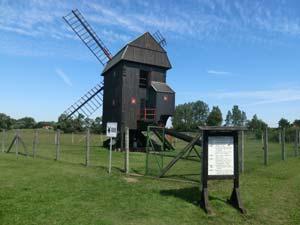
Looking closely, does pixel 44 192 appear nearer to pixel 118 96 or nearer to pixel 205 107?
pixel 118 96

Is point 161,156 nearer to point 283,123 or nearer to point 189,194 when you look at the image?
point 189,194

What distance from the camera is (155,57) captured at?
85.3 ft

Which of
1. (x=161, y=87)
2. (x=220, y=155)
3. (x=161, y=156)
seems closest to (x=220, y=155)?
(x=220, y=155)

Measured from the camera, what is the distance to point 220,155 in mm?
7312

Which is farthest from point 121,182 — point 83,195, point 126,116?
point 126,116

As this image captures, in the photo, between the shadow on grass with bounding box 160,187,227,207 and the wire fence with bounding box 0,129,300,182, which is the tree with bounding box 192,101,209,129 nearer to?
the wire fence with bounding box 0,129,300,182

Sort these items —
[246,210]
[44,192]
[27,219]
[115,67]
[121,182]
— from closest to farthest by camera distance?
[27,219] < [246,210] < [44,192] < [121,182] < [115,67]

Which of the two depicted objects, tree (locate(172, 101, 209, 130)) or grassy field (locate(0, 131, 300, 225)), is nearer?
grassy field (locate(0, 131, 300, 225))

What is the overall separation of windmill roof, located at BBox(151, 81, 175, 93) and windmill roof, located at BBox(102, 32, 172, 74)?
160cm

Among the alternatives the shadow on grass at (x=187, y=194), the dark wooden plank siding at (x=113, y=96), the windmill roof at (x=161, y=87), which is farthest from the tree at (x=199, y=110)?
the shadow on grass at (x=187, y=194)

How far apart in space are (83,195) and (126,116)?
1736cm

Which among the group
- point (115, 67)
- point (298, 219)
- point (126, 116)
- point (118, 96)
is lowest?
point (298, 219)

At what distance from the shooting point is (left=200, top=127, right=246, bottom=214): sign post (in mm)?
7141

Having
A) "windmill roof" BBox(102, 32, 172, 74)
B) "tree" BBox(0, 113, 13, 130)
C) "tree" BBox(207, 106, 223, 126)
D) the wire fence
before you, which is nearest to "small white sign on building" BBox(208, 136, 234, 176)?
the wire fence
